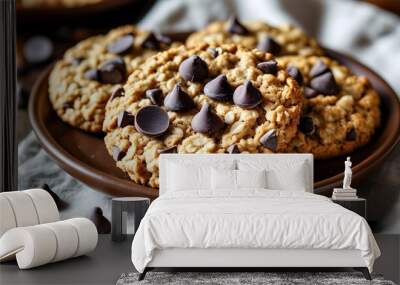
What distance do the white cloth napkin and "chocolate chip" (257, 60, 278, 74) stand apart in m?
0.58

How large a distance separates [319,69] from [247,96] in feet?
1.75

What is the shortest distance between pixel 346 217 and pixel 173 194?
1.04m

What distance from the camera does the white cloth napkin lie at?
438 centimetres

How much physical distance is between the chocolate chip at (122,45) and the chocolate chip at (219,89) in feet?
2.08

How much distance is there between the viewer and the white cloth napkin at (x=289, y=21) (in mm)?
4383

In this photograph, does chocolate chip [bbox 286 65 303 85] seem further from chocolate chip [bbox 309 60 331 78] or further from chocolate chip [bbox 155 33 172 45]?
chocolate chip [bbox 155 33 172 45]

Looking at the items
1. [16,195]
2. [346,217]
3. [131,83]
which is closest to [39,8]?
[131,83]

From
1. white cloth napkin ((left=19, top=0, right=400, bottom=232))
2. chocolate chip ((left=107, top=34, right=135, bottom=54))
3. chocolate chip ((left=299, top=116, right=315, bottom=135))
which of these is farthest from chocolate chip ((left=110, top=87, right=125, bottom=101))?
chocolate chip ((left=299, top=116, right=315, bottom=135))

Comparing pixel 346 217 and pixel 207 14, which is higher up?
pixel 207 14

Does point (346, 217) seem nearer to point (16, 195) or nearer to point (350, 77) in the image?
point (350, 77)

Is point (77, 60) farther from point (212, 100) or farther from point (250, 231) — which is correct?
point (250, 231)

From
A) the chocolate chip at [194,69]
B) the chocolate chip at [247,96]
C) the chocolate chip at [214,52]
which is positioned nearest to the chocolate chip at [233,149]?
the chocolate chip at [247,96]

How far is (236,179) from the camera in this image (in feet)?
12.8

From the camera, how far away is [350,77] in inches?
165
